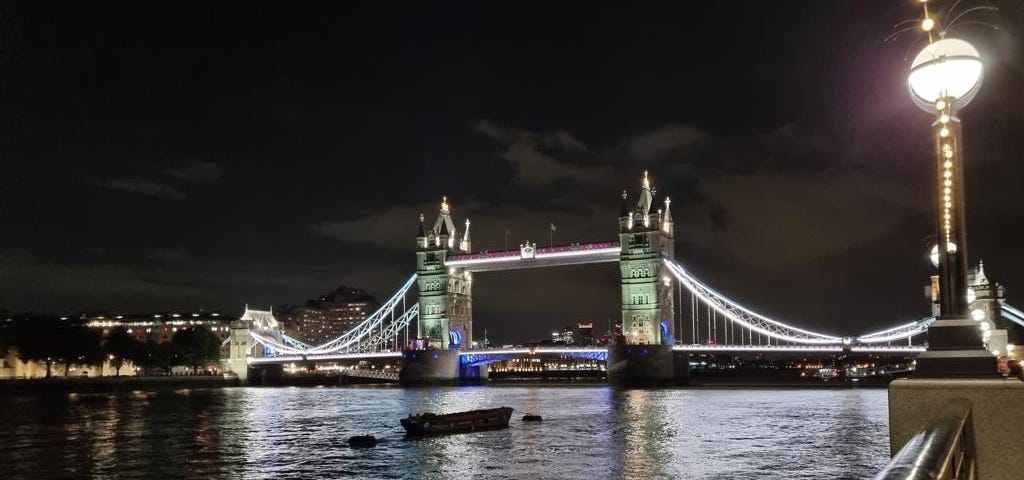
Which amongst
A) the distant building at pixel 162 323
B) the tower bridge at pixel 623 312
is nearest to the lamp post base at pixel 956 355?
the tower bridge at pixel 623 312

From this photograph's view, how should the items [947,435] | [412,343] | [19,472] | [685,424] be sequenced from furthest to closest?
[412,343]
[685,424]
[19,472]
[947,435]

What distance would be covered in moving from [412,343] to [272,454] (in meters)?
74.9

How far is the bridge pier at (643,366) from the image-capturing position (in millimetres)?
89188

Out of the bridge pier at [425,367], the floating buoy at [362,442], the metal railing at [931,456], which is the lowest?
the bridge pier at [425,367]

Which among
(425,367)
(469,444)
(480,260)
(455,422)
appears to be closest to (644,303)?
(480,260)

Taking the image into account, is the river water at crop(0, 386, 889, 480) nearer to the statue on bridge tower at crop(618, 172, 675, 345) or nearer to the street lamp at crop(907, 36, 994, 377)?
the street lamp at crop(907, 36, 994, 377)

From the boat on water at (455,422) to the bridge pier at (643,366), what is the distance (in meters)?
45.9

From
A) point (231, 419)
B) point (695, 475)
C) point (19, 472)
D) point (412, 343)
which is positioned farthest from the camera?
point (412, 343)

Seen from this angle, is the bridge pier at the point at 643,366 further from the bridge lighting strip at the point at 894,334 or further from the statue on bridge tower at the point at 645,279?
the bridge lighting strip at the point at 894,334

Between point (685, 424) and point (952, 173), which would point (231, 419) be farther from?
point (952, 173)

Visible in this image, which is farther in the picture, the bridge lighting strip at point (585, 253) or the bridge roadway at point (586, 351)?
the bridge lighting strip at point (585, 253)

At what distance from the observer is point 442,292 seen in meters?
111

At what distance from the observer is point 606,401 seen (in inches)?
2542

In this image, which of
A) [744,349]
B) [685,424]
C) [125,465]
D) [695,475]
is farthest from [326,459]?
[744,349]
